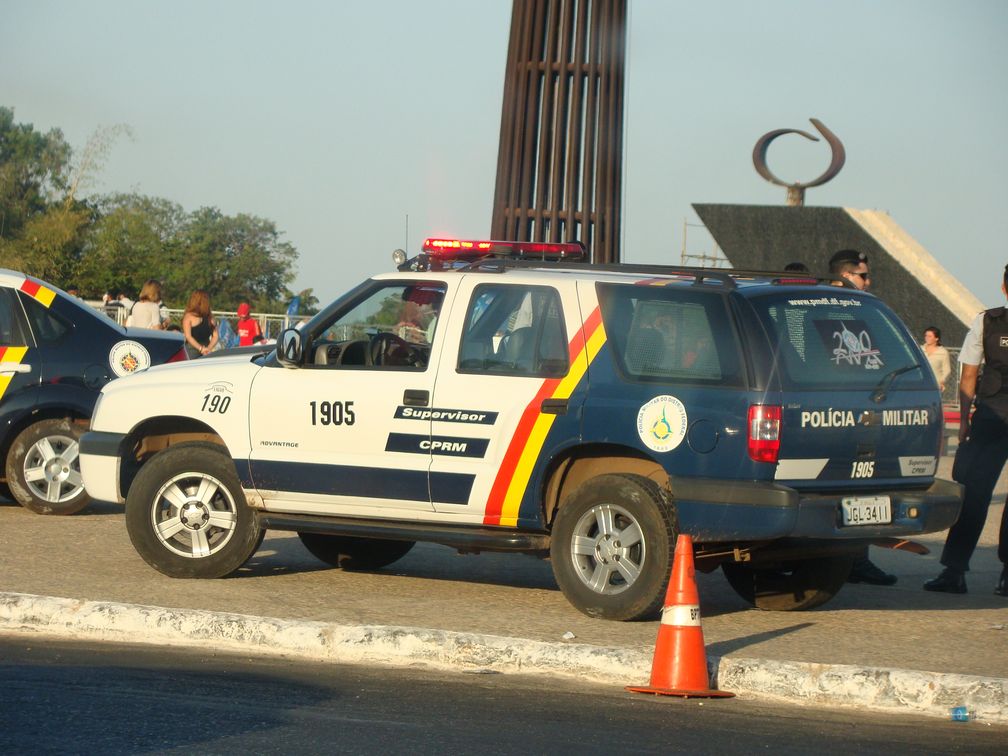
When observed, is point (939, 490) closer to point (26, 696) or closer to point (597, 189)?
point (26, 696)

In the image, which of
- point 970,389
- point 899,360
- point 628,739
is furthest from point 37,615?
point 970,389

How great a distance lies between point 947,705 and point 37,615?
418 cm

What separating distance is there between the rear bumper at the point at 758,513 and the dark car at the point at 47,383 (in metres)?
5.65

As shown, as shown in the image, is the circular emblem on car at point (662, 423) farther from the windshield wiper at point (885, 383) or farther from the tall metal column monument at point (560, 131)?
the tall metal column monument at point (560, 131)

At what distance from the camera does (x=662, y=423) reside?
24.2 feet

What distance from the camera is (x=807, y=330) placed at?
7488 millimetres

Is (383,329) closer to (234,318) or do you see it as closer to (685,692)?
(685,692)

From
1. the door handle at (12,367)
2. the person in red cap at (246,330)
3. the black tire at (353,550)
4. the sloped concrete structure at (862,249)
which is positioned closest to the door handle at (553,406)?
the black tire at (353,550)

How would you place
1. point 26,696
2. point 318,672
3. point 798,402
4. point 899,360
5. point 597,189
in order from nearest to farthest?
point 26,696 → point 318,672 → point 798,402 → point 899,360 → point 597,189

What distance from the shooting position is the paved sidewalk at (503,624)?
6266mm

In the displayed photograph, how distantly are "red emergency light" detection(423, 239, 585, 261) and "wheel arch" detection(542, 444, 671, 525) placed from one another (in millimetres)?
1608

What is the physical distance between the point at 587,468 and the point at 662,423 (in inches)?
23.4

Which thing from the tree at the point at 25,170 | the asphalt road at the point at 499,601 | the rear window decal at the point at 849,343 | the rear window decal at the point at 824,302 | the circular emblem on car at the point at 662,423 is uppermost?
the tree at the point at 25,170

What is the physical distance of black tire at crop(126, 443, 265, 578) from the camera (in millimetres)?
8484
